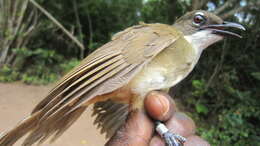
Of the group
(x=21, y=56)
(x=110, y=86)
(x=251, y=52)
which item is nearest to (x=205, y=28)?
(x=110, y=86)

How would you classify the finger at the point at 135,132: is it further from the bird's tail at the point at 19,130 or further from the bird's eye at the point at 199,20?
the bird's eye at the point at 199,20

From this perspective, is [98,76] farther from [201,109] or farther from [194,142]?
[201,109]

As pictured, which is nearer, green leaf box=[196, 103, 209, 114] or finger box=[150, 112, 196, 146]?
finger box=[150, 112, 196, 146]

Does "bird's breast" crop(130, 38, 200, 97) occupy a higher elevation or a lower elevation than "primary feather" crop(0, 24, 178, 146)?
lower

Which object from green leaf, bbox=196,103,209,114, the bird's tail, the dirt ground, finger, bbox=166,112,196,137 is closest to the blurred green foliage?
green leaf, bbox=196,103,209,114

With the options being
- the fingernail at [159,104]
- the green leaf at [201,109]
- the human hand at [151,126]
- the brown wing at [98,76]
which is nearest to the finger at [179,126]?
the human hand at [151,126]

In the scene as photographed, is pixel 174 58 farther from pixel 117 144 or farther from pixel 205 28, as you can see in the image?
pixel 117 144

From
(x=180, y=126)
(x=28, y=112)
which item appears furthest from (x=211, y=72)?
(x=28, y=112)

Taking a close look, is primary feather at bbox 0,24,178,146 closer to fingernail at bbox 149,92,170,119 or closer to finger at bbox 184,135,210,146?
fingernail at bbox 149,92,170,119
